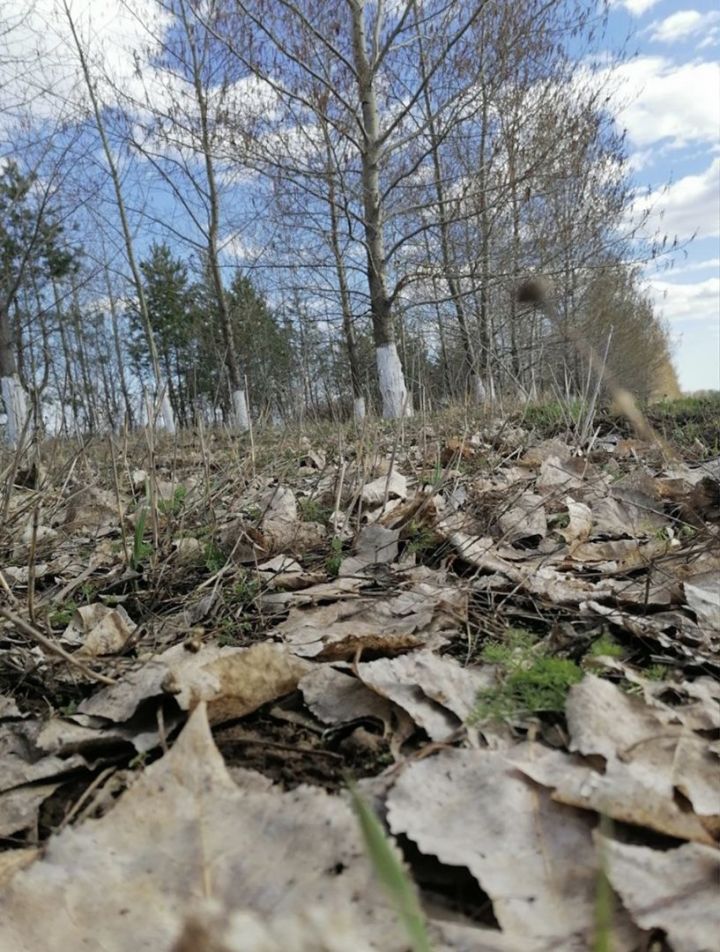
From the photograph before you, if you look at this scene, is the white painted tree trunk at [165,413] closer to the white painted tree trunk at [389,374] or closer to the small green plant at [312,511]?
the small green plant at [312,511]

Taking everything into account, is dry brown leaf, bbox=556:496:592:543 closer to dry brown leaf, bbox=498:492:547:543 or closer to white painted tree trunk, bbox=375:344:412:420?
dry brown leaf, bbox=498:492:547:543

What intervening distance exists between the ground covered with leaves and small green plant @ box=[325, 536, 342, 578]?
2 centimetres

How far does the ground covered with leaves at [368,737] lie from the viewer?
69 cm

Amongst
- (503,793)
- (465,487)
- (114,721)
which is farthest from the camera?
(465,487)

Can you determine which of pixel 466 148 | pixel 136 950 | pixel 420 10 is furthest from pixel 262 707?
pixel 466 148

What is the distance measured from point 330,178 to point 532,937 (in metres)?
11.2

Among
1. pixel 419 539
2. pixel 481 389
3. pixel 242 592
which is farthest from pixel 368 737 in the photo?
pixel 481 389

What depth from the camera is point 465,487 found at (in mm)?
2576

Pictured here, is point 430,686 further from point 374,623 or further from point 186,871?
point 186,871

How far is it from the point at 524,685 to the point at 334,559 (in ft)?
2.82

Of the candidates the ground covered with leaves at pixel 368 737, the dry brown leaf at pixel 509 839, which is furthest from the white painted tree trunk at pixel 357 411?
the dry brown leaf at pixel 509 839

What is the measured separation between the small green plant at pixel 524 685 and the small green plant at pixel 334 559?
69 cm

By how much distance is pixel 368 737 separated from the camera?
1.07m

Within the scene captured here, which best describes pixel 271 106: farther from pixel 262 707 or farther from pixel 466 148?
pixel 262 707
